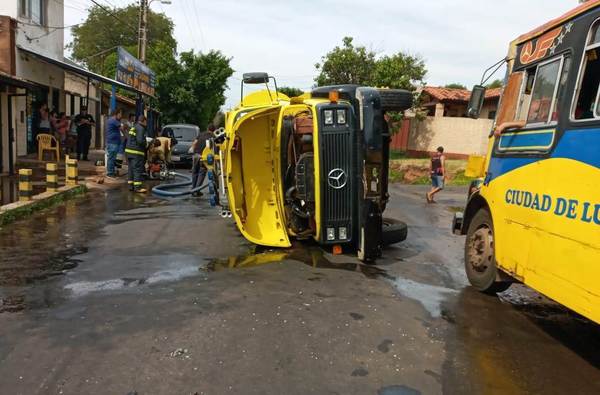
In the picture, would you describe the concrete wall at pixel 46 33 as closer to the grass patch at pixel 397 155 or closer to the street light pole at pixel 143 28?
the street light pole at pixel 143 28

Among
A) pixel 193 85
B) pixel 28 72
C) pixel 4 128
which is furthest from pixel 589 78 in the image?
pixel 193 85

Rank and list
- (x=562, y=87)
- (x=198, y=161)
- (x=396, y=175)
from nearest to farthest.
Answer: (x=562, y=87) < (x=198, y=161) < (x=396, y=175)

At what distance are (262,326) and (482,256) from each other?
2.70m

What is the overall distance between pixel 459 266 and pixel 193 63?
29.4m

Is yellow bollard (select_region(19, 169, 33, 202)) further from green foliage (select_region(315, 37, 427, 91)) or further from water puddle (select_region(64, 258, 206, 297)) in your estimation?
green foliage (select_region(315, 37, 427, 91))

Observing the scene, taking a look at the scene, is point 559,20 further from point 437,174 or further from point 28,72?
point 28,72

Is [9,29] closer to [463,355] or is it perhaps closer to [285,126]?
[285,126]

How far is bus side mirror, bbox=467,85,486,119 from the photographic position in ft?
19.4

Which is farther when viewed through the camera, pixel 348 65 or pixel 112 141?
pixel 348 65

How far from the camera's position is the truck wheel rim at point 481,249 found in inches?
219

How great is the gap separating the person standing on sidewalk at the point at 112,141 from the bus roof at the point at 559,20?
11.8m

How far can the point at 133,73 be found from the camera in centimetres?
2177

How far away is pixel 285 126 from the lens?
7477 mm

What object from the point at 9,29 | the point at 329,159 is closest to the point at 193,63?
the point at 9,29
